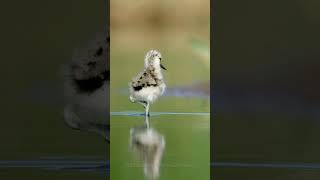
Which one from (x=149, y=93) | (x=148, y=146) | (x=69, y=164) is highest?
(x=149, y=93)

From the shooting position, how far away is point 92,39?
11.8ft

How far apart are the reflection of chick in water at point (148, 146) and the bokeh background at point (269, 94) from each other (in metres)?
0.30

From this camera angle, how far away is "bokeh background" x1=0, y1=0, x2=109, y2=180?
3.60 m

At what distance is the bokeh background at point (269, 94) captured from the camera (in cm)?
352

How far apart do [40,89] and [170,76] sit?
723 mm

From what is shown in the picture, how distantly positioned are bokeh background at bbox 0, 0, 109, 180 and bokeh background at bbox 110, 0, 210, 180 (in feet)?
0.41

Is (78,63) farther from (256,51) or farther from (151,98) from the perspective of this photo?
(256,51)

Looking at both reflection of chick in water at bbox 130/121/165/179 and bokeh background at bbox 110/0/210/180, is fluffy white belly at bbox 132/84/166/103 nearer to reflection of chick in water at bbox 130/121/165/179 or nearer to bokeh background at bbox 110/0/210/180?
bokeh background at bbox 110/0/210/180

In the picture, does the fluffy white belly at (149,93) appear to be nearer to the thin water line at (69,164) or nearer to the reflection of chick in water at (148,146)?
the reflection of chick in water at (148,146)

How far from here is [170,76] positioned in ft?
11.8

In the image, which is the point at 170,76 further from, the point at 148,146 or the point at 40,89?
the point at 40,89

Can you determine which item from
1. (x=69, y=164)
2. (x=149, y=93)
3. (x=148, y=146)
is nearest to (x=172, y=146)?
(x=148, y=146)

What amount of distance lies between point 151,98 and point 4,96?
818 millimetres

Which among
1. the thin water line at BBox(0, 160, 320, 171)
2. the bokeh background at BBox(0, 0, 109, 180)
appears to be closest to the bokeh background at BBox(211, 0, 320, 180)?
the thin water line at BBox(0, 160, 320, 171)
